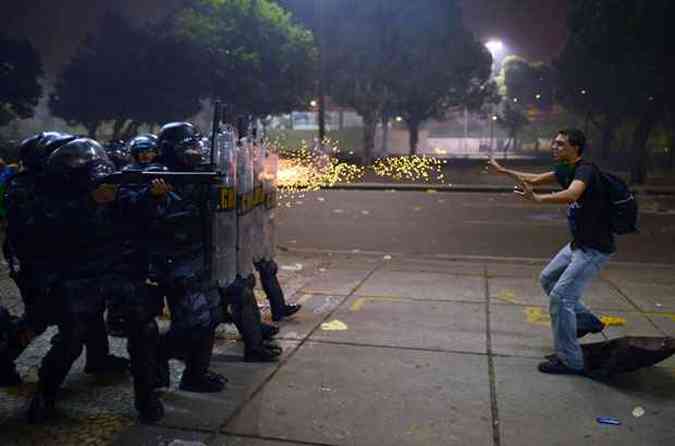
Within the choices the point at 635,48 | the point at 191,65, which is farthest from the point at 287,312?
the point at 191,65

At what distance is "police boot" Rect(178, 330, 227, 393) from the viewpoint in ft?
14.3

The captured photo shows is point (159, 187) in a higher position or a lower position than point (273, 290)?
higher

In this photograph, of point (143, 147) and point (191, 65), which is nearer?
point (143, 147)

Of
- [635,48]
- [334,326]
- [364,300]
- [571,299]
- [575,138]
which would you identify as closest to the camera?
[571,299]

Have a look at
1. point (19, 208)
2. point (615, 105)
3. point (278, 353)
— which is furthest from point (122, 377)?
point (615, 105)

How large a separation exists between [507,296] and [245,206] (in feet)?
11.5

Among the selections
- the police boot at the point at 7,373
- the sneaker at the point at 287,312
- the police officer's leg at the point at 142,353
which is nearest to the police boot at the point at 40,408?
the police officer's leg at the point at 142,353

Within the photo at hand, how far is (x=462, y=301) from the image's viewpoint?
7.00 meters

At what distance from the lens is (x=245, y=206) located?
16.5 feet

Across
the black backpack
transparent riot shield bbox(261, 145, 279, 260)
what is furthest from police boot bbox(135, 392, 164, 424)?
the black backpack

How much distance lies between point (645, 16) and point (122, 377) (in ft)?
84.1

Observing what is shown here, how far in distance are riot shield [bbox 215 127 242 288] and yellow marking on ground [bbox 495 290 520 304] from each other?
3.43 metres

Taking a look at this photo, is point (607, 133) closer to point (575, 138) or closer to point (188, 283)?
point (575, 138)

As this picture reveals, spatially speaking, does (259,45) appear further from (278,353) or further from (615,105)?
(278,353)
